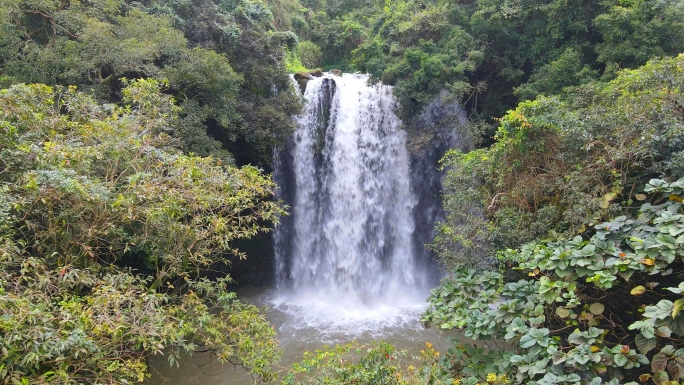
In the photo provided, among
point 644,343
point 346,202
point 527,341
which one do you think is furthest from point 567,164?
point 346,202

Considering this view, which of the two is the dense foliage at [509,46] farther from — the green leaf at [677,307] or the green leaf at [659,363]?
the green leaf at [659,363]

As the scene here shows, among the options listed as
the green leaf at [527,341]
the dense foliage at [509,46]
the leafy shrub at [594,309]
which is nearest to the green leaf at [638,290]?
the leafy shrub at [594,309]

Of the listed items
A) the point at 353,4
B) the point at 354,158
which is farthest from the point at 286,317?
the point at 353,4

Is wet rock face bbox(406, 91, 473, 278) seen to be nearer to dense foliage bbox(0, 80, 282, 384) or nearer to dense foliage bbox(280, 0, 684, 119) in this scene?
dense foliage bbox(280, 0, 684, 119)

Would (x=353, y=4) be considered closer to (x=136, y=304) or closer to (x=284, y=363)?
(x=284, y=363)

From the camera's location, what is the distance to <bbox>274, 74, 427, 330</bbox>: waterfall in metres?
11.0

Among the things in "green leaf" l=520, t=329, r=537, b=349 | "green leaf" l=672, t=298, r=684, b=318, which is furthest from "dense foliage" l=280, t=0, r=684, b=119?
"green leaf" l=520, t=329, r=537, b=349

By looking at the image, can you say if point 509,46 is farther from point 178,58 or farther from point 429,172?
point 178,58

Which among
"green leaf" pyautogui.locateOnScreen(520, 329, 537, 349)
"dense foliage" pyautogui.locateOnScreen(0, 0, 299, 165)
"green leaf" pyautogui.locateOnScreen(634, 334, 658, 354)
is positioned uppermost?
"dense foliage" pyautogui.locateOnScreen(0, 0, 299, 165)

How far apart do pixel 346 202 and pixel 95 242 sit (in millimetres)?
7267

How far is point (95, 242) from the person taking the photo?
465cm

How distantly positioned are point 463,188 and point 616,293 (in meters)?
3.06

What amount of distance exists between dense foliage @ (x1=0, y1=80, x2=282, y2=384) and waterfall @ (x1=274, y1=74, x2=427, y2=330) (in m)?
5.89

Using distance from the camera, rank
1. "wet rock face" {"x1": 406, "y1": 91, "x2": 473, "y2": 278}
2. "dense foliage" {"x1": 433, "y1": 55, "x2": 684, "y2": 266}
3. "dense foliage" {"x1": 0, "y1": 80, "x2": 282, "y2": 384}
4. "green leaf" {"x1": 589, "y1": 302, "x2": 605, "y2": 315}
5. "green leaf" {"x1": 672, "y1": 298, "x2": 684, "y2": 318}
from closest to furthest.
→ 1. "green leaf" {"x1": 672, "y1": 298, "x2": 684, "y2": 318}
2. "dense foliage" {"x1": 0, "y1": 80, "x2": 282, "y2": 384}
3. "green leaf" {"x1": 589, "y1": 302, "x2": 605, "y2": 315}
4. "dense foliage" {"x1": 433, "y1": 55, "x2": 684, "y2": 266}
5. "wet rock face" {"x1": 406, "y1": 91, "x2": 473, "y2": 278}
